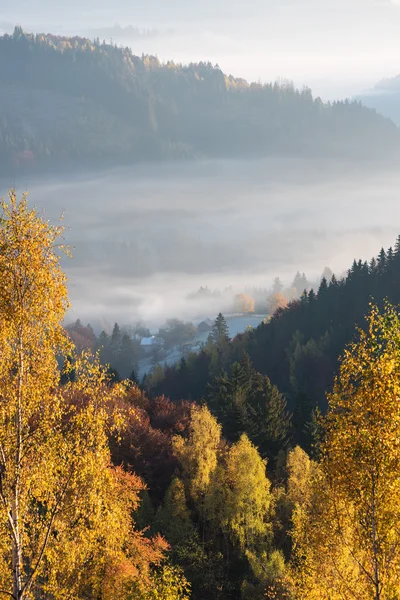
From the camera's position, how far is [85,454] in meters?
19.5

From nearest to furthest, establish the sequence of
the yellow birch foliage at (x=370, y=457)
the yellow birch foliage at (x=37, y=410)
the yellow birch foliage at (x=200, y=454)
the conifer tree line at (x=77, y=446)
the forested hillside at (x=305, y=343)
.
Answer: the yellow birch foliage at (x=37, y=410) < the conifer tree line at (x=77, y=446) < the yellow birch foliage at (x=370, y=457) < the yellow birch foliage at (x=200, y=454) < the forested hillside at (x=305, y=343)

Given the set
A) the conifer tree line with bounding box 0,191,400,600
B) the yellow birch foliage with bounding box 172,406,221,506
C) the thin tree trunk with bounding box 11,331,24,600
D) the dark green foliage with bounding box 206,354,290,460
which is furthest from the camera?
the dark green foliage with bounding box 206,354,290,460

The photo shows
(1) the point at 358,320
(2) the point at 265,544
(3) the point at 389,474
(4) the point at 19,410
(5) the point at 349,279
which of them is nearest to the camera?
(4) the point at 19,410

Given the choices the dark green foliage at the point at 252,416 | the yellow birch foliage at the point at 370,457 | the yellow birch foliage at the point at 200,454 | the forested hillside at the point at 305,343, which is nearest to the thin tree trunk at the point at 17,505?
the yellow birch foliage at the point at 370,457

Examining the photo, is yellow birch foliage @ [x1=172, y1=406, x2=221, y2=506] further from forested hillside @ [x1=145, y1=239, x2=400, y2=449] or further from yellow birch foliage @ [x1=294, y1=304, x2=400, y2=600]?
forested hillside @ [x1=145, y1=239, x2=400, y2=449]

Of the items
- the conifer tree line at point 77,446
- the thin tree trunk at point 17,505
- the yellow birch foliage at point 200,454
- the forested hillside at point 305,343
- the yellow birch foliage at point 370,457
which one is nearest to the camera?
the thin tree trunk at point 17,505

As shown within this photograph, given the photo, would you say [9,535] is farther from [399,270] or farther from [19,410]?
[399,270]

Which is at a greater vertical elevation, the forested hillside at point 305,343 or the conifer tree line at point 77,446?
the conifer tree line at point 77,446

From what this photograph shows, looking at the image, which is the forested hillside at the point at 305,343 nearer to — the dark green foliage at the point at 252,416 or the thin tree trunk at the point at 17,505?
the dark green foliage at the point at 252,416

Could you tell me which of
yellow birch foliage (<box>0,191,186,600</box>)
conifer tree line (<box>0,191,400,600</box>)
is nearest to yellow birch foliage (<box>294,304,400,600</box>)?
conifer tree line (<box>0,191,400,600</box>)

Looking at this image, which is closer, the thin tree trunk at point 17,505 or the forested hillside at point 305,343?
the thin tree trunk at point 17,505

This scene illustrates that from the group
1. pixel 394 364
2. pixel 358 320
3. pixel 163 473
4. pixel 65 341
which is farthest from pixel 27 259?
pixel 358 320

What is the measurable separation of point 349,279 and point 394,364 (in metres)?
152

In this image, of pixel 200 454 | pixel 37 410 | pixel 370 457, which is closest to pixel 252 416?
pixel 200 454
